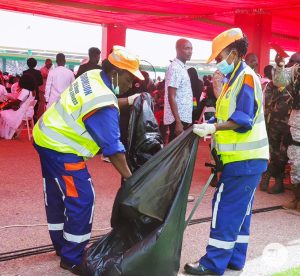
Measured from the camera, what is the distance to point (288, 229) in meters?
4.89

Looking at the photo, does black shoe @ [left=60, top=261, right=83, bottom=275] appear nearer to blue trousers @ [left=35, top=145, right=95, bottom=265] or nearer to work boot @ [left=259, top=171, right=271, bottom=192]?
blue trousers @ [left=35, top=145, right=95, bottom=265]

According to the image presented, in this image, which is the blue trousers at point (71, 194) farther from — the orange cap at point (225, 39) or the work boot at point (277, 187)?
the work boot at point (277, 187)

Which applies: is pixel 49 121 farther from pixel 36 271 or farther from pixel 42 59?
pixel 42 59

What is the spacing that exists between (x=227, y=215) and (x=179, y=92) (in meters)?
2.51

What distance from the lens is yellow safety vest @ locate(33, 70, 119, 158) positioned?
126 inches

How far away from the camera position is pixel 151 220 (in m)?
3.21

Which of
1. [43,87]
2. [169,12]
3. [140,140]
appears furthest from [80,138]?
[43,87]

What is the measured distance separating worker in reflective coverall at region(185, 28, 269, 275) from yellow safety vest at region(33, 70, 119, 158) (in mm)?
797

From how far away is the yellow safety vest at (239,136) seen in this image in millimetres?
3387

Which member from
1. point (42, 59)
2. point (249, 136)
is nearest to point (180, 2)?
point (249, 136)

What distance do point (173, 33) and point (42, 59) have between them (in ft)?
36.8

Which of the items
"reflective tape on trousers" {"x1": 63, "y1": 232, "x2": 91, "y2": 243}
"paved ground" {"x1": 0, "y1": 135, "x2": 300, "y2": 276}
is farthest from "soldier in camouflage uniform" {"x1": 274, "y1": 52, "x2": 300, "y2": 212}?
"reflective tape on trousers" {"x1": 63, "y1": 232, "x2": 91, "y2": 243}

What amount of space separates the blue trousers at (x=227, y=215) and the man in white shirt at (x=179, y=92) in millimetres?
2147

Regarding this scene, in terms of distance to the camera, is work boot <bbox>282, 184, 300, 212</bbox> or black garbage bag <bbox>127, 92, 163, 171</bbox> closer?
black garbage bag <bbox>127, 92, 163, 171</bbox>
